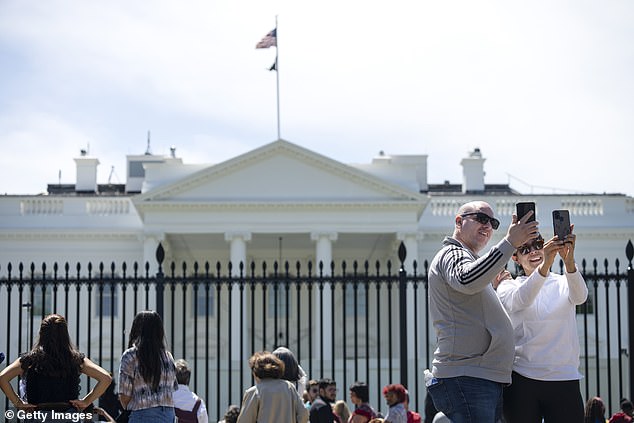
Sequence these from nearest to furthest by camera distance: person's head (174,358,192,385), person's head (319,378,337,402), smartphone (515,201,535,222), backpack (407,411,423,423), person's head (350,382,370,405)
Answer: smartphone (515,201,535,222), person's head (174,358,192,385), person's head (319,378,337,402), backpack (407,411,423,423), person's head (350,382,370,405)

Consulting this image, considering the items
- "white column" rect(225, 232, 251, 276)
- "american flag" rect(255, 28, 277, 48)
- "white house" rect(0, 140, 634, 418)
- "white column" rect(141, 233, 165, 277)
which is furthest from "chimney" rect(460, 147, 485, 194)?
"white column" rect(141, 233, 165, 277)

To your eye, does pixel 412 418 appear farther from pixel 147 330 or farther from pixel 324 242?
pixel 324 242

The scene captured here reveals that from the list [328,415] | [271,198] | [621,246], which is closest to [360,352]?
[271,198]

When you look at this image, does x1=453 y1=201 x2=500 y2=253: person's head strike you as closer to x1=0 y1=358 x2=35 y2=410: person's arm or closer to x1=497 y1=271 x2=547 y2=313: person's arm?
x1=497 y1=271 x2=547 y2=313: person's arm

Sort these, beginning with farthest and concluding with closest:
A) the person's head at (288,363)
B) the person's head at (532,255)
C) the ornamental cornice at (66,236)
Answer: the ornamental cornice at (66,236)
the person's head at (288,363)
the person's head at (532,255)

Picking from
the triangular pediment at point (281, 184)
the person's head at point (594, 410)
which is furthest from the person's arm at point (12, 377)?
the triangular pediment at point (281, 184)

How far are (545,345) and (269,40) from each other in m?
32.0

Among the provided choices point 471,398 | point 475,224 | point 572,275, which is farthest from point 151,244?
point 471,398

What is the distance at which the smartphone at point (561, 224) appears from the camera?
20.6 ft

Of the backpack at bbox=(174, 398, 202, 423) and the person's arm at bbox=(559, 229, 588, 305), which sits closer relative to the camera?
the person's arm at bbox=(559, 229, 588, 305)

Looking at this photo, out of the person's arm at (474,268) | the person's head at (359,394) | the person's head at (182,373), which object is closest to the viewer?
A: the person's arm at (474,268)

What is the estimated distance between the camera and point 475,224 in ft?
19.7

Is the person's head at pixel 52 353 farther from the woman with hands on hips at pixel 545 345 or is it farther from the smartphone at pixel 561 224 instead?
the smartphone at pixel 561 224

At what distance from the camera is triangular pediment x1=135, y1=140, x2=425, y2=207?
39.5 meters
